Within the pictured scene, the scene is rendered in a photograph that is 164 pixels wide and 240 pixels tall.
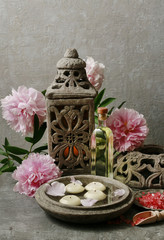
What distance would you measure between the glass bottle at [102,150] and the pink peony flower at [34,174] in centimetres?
13

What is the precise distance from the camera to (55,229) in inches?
31.9

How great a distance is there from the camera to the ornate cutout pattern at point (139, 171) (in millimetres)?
1015

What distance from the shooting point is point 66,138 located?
1088 mm

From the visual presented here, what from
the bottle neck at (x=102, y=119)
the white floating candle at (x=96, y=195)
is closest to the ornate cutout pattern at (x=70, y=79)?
the bottle neck at (x=102, y=119)

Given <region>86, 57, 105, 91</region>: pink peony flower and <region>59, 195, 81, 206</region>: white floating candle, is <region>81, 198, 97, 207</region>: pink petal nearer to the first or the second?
<region>59, 195, 81, 206</region>: white floating candle

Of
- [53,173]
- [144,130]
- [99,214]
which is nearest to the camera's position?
[99,214]

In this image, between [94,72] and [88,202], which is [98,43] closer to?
[94,72]

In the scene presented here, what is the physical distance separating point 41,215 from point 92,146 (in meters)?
0.28

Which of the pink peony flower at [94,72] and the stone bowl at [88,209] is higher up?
the pink peony flower at [94,72]

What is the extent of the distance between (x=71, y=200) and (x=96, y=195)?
7 centimetres

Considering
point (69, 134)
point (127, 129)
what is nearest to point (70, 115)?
point (69, 134)

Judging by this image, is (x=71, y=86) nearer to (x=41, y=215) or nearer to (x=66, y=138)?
(x=66, y=138)

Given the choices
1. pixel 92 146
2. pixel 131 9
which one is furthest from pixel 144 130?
pixel 131 9

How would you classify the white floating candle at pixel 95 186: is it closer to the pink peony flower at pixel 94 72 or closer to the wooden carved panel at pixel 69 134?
the wooden carved panel at pixel 69 134
